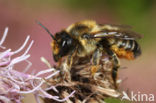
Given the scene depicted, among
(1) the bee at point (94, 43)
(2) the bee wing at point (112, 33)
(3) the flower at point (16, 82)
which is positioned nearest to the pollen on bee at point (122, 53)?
(1) the bee at point (94, 43)

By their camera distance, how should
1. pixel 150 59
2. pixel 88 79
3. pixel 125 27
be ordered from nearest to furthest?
1. pixel 88 79
2. pixel 125 27
3. pixel 150 59

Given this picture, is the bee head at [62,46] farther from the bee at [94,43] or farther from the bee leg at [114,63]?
the bee leg at [114,63]

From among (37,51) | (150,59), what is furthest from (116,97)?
(37,51)

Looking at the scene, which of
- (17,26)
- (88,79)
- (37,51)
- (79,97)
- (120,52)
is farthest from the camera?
(17,26)

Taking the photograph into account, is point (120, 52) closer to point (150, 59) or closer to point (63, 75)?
point (63, 75)

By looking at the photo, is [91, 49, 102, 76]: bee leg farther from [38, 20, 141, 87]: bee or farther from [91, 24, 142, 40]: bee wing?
[91, 24, 142, 40]: bee wing

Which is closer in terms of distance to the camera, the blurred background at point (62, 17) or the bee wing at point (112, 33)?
the bee wing at point (112, 33)
